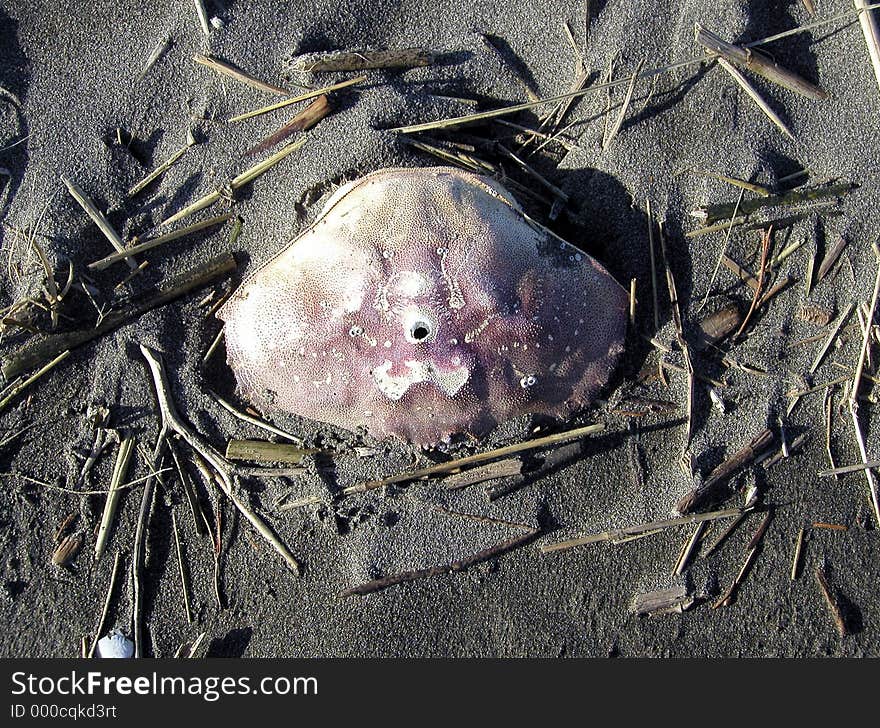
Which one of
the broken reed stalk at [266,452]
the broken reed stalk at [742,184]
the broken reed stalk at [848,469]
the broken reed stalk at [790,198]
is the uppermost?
the broken reed stalk at [742,184]

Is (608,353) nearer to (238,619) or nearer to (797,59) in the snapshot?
(797,59)

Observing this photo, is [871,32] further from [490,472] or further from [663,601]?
[663,601]

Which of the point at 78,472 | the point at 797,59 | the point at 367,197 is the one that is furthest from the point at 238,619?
the point at 797,59

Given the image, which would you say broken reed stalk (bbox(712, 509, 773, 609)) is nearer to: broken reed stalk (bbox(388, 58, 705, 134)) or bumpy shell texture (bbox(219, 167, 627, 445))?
bumpy shell texture (bbox(219, 167, 627, 445))

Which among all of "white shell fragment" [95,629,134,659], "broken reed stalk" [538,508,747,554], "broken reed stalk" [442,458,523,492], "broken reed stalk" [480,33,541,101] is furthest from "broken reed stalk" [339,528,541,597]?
"broken reed stalk" [480,33,541,101]

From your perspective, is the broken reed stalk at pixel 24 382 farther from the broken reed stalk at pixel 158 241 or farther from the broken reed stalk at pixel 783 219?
the broken reed stalk at pixel 783 219

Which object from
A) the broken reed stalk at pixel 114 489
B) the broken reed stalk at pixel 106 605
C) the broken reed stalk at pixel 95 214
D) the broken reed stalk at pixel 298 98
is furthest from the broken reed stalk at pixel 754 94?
the broken reed stalk at pixel 106 605
